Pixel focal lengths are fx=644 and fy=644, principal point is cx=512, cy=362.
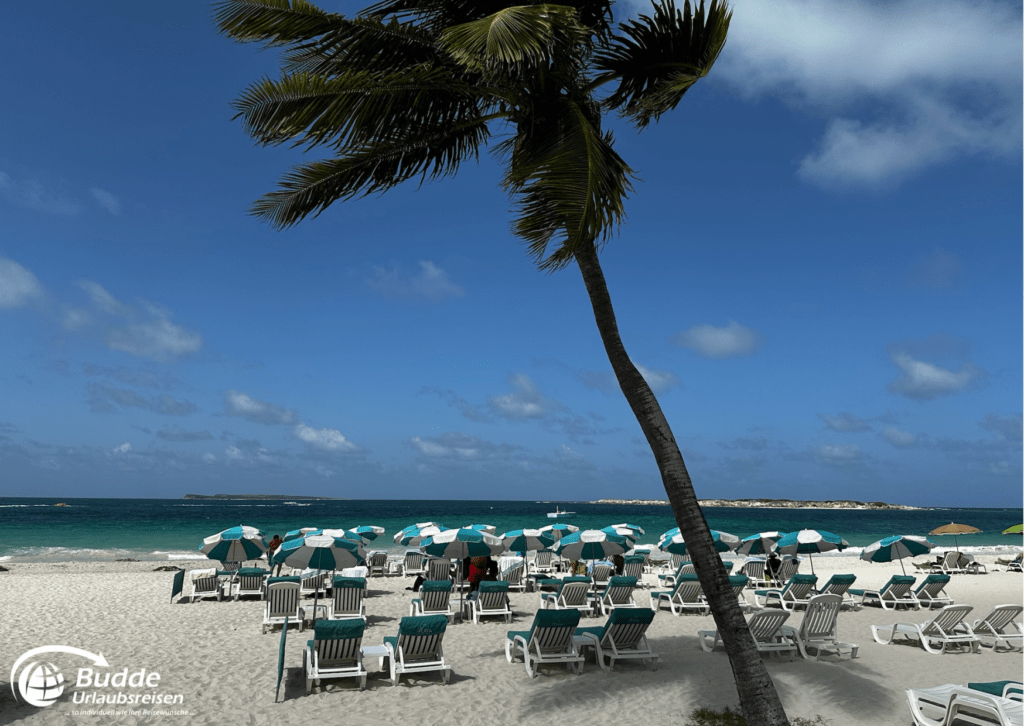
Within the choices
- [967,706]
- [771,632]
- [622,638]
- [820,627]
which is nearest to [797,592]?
[820,627]

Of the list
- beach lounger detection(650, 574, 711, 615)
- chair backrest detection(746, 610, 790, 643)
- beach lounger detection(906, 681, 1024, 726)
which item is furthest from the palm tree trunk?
beach lounger detection(650, 574, 711, 615)

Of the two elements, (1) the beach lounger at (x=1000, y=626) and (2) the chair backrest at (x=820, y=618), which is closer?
(2) the chair backrest at (x=820, y=618)

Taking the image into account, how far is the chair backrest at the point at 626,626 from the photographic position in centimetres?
831

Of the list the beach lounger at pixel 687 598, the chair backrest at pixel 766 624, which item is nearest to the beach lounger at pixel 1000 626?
the chair backrest at pixel 766 624

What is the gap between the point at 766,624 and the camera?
8891mm

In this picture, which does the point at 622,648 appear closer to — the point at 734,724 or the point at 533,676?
the point at 533,676

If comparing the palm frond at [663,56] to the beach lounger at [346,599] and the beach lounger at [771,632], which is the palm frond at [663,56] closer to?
the beach lounger at [771,632]

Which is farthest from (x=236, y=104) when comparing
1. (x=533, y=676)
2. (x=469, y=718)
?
(x=533, y=676)

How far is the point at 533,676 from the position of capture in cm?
793

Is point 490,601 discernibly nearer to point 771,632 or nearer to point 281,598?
point 281,598

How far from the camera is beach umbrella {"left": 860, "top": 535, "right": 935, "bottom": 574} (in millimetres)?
14250

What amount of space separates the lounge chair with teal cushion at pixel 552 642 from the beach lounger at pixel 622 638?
29cm

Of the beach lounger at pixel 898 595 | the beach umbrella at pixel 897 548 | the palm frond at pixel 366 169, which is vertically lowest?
the beach lounger at pixel 898 595

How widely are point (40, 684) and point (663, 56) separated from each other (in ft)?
31.3
